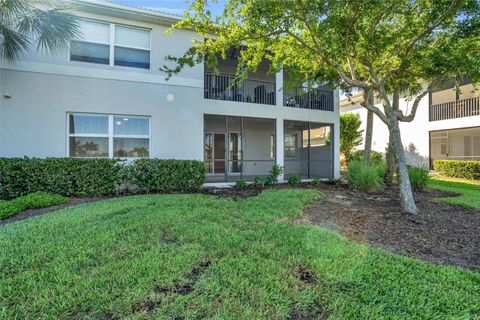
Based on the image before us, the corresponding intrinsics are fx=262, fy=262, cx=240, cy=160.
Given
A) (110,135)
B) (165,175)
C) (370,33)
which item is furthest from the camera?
(110,135)

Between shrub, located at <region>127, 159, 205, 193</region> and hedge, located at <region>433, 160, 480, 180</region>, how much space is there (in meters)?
15.4

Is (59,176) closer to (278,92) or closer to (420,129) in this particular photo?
(278,92)

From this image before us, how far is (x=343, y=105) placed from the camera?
25.8m

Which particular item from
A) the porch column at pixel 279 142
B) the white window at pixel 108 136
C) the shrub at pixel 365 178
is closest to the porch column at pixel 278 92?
the porch column at pixel 279 142

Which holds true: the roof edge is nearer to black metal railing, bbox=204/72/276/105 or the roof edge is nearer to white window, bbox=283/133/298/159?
black metal railing, bbox=204/72/276/105

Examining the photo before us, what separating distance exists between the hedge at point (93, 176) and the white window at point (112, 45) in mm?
3750

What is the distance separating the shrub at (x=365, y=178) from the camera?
976 centimetres

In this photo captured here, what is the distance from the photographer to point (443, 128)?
55.8 ft

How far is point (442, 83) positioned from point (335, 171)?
6.57m

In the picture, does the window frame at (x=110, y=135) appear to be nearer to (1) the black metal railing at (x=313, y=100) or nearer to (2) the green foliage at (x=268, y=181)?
(2) the green foliage at (x=268, y=181)

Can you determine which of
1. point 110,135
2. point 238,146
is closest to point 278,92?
point 238,146

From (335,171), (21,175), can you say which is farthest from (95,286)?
(335,171)

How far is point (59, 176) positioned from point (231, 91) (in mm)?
7476

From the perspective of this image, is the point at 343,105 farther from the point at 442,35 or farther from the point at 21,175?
the point at 21,175
